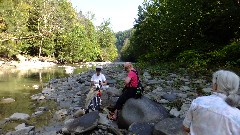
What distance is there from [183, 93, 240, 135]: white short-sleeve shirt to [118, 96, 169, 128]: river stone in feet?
16.6

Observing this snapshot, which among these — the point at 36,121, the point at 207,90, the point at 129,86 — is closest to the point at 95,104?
the point at 129,86

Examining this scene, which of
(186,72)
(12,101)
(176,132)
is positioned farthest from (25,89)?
(176,132)

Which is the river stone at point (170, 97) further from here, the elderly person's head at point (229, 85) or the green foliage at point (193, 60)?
the elderly person's head at point (229, 85)

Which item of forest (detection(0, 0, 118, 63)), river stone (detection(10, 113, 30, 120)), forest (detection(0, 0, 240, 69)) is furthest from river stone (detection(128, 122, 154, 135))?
forest (detection(0, 0, 118, 63))

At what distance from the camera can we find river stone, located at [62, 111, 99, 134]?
8.16 m

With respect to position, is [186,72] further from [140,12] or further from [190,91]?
[140,12]

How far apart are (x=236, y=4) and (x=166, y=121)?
13.9 metres

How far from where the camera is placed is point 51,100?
15.5 meters

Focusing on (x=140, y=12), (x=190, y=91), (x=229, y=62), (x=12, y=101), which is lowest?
(x=12, y=101)

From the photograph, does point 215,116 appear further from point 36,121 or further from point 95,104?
point 36,121

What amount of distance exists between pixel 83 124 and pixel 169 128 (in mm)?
2604

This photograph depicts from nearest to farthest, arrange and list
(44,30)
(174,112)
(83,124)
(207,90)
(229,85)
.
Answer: (229,85), (83,124), (174,112), (207,90), (44,30)

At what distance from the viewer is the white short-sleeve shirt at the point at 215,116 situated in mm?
3018

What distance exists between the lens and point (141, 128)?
25.2ft
